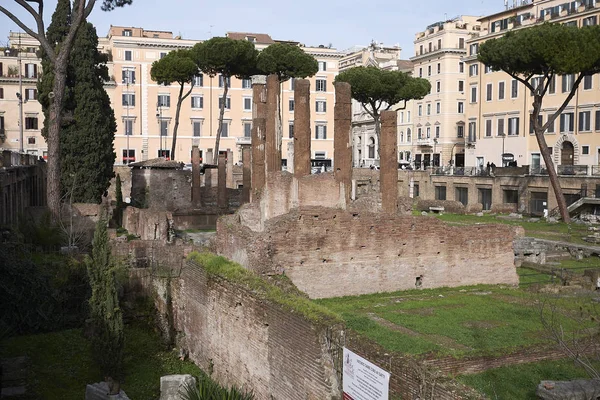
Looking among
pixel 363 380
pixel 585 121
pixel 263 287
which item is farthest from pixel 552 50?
pixel 363 380

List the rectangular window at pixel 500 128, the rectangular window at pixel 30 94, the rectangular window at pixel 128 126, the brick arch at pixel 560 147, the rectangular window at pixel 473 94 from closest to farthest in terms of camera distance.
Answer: the brick arch at pixel 560 147 < the rectangular window at pixel 500 128 < the rectangular window at pixel 473 94 < the rectangular window at pixel 30 94 < the rectangular window at pixel 128 126

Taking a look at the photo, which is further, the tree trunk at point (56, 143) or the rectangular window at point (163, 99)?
the rectangular window at point (163, 99)

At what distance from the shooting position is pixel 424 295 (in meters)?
15.4

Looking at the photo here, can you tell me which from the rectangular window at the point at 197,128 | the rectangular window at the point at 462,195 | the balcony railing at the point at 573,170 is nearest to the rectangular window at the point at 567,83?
the balcony railing at the point at 573,170

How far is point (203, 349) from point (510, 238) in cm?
872

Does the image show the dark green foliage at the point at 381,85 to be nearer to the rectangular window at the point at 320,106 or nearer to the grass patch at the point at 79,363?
the rectangular window at the point at 320,106

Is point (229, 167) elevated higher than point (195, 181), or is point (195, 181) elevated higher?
point (229, 167)

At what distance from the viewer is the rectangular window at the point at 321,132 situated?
189ft

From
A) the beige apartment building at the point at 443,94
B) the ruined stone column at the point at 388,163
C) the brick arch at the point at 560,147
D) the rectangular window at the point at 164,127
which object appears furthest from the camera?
the rectangular window at the point at 164,127

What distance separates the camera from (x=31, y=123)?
50.3 m

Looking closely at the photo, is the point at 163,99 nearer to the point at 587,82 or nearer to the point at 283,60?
the point at 283,60

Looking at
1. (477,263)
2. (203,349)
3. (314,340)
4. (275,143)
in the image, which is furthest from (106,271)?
(275,143)

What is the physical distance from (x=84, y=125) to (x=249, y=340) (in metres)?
21.0

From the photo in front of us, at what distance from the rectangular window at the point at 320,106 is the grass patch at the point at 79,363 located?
44652mm
